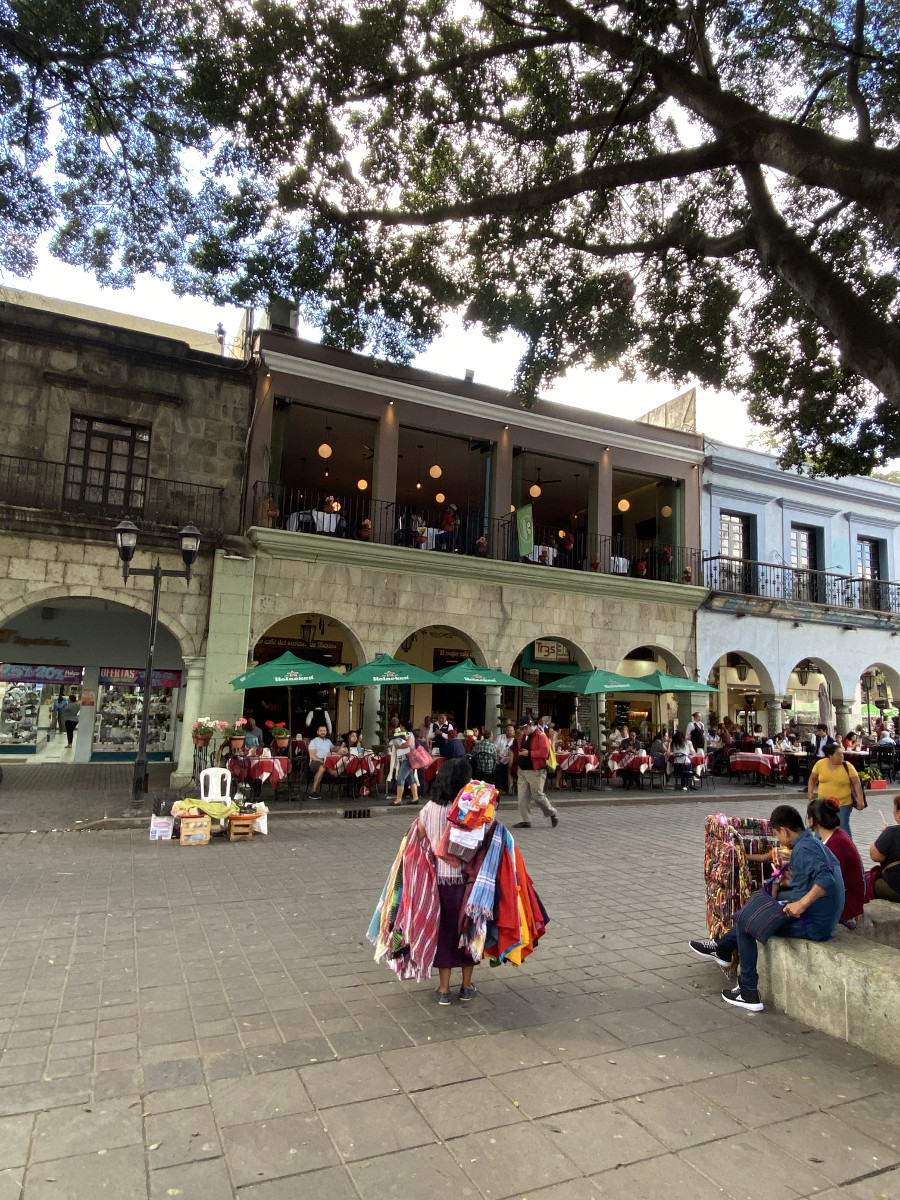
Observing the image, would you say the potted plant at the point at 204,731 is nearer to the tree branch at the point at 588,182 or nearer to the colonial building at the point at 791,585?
the tree branch at the point at 588,182

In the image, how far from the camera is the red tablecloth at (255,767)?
12.4 m

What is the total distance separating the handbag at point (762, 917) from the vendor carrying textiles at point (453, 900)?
134cm

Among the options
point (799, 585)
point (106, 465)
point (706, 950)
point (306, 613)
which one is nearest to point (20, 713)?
point (106, 465)

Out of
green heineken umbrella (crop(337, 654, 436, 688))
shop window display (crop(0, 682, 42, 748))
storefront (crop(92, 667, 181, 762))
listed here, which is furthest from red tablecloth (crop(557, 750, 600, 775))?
shop window display (crop(0, 682, 42, 748))

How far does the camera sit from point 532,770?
11.9 meters

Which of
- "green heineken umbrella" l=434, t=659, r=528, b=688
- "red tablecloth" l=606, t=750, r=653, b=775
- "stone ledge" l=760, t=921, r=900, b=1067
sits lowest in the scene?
"stone ledge" l=760, t=921, r=900, b=1067

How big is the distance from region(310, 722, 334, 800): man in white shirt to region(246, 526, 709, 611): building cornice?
400 centimetres

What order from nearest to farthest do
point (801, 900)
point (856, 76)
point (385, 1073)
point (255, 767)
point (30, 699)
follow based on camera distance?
point (385, 1073), point (801, 900), point (856, 76), point (255, 767), point (30, 699)

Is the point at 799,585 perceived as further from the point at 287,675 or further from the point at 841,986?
the point at 841,986

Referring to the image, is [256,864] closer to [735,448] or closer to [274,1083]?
[274,1083]

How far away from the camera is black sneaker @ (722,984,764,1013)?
15.5ft

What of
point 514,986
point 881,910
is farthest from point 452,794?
point 881,910

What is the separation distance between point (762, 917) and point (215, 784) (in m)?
8.23

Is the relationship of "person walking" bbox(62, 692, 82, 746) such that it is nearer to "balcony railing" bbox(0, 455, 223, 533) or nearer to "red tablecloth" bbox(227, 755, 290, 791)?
"balcony railing" bbox(0, 455, 223, 533)
